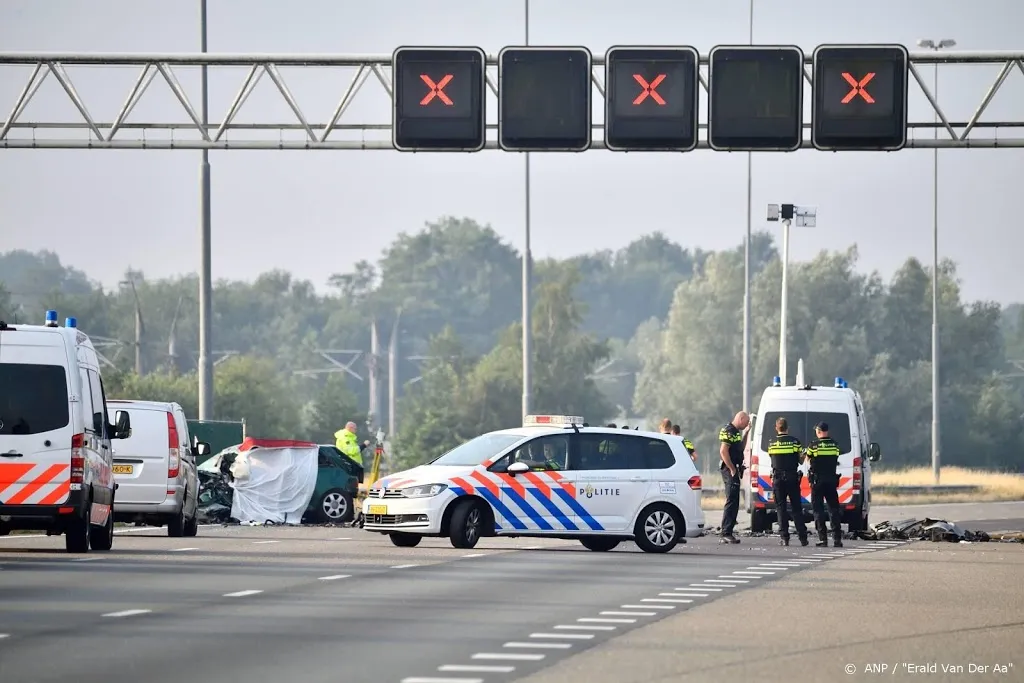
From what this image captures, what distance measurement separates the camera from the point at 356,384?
16888 cm

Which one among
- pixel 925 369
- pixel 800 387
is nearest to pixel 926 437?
pixel 925 369

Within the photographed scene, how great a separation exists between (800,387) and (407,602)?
56.7 feet

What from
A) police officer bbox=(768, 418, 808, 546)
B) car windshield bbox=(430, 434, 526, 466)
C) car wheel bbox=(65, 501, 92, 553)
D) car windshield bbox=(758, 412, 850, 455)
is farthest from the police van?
car wheel bbox=(65, 501, 92, 553)

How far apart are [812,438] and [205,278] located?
1359 cm

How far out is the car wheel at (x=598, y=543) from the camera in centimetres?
2655

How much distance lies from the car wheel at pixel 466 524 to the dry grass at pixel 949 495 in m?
24.7

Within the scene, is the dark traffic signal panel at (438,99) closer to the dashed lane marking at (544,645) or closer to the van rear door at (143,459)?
the van rear door at (143,459)

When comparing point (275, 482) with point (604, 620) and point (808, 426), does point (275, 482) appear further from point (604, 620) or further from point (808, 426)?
point (604, 620)

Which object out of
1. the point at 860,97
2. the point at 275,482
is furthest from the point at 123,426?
the point at 860,97

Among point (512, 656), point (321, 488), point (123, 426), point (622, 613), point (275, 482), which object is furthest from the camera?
point (321, 488)

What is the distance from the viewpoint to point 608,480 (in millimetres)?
25484

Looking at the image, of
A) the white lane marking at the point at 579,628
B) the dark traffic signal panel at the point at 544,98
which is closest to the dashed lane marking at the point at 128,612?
the white lane marking at the point at 579,628

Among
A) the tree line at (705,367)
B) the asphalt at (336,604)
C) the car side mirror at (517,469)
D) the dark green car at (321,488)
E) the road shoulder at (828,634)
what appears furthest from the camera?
the tree line at (705,367)

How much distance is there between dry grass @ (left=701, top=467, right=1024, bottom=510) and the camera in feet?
180
